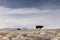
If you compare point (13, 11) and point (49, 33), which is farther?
point (13, 11)

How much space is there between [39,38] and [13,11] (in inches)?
98.8

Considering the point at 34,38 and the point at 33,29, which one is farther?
the point at 33,29

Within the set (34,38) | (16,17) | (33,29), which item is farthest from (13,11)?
(34,38)

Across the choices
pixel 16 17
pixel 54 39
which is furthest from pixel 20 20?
pixel 54 39

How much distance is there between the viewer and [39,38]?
11.3 metres

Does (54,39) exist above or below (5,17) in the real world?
below

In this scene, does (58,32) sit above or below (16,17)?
below

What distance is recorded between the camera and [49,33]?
38.1ft

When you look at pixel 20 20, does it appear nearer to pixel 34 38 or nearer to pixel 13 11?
pixel 13 11

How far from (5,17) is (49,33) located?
9.50 ft

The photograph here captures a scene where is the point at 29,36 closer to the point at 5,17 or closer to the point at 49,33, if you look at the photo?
the point at 49,33

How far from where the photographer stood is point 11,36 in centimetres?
1179

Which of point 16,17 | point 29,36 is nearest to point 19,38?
point 29,36

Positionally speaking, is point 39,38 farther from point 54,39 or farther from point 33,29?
point 33,29
